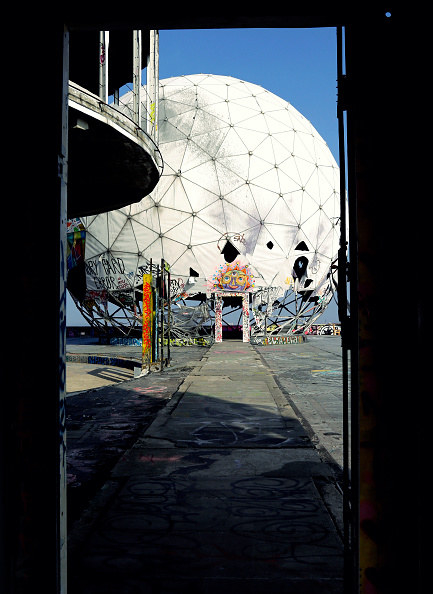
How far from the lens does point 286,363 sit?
1639cm

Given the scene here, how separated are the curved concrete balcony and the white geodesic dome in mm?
16611

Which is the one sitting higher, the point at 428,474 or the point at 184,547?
the point at 428,474

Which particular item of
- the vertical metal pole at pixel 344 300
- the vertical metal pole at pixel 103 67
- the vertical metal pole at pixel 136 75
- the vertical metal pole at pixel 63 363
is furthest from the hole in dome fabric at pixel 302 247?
the vertical metal pole at pixel 63 363

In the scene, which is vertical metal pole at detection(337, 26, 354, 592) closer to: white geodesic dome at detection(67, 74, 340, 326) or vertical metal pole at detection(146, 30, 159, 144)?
vertical metal pole at detection(146, 30, 159, 144)

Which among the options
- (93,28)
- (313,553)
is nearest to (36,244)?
(93,28)

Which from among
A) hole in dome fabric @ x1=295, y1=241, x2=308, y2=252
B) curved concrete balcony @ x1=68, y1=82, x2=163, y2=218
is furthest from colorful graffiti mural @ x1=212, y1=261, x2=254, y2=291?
curved concrete balcony @ x1=68, y1=82, x2=163, y2=218

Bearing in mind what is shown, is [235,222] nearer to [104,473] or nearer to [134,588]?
[104,473]

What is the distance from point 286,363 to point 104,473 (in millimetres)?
12387

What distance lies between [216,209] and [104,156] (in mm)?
20254

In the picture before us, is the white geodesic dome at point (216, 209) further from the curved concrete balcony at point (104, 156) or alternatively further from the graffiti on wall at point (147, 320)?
the curved concrete balcony at point (104, 156)

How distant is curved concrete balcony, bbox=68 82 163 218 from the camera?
705 cm

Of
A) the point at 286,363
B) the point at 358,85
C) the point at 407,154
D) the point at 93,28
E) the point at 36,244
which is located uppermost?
the point at 93,28

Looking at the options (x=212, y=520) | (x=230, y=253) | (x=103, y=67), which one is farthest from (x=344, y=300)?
(x=230, y=253)

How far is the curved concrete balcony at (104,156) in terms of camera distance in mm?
7051
